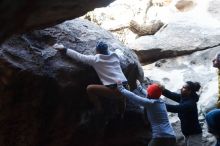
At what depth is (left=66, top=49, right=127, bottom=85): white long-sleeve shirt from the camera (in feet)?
21.6

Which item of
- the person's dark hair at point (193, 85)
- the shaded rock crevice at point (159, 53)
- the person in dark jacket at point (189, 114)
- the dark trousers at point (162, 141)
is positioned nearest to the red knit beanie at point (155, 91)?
the person in dark jacket at point (189, 114)

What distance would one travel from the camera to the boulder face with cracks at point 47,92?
20.9ft

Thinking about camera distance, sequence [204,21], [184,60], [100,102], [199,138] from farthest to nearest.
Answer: [204,21], [184,60], [100,102], [199,138]

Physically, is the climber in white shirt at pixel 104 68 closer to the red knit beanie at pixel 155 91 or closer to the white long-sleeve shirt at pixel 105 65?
the white long-sleeve shirt at pixel 105 65

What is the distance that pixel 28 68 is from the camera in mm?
6410

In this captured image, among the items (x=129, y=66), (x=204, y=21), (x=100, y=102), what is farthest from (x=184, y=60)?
(x=100, y=102)

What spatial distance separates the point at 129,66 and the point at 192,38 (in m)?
3.95

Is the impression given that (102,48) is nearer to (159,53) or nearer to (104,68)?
(104,68)

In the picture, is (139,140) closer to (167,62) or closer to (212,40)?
(167,62)

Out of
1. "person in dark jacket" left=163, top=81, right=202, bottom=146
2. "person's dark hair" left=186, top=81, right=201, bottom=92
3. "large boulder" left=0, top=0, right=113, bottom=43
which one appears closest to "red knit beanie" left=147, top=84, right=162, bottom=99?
"person in dark jacket" left=163, top=81, right=202, bottom=146

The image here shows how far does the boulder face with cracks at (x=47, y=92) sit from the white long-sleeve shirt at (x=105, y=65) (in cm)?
24

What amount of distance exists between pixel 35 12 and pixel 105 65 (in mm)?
2568

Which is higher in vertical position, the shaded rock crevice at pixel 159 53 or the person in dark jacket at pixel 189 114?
the shaded rock crevice at pixel 159 53

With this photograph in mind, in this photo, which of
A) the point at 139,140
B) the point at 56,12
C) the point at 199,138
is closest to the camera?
the point at 56,12
